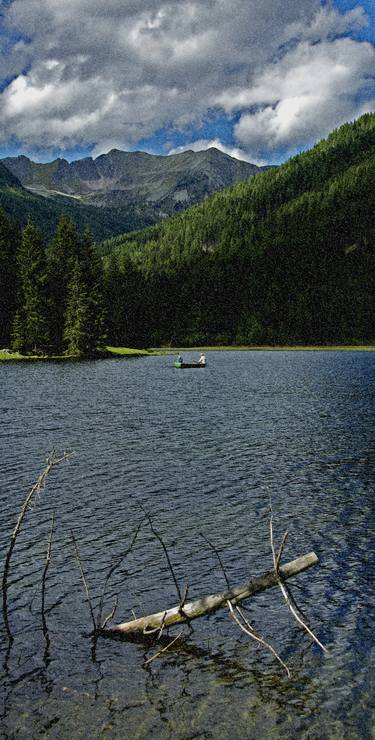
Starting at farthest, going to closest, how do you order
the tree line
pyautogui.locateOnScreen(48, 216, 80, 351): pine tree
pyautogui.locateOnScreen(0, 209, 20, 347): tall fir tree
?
pyautogui.locateOnScreen(48, 216, 80, 351): pine tree < pyautogui.locateOnScreen(0, 209, 20, 347): tall fir tree < the tree line

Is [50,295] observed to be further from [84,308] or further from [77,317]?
[84,308]

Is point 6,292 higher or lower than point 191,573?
higher

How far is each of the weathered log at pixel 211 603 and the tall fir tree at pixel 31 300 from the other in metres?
94.5

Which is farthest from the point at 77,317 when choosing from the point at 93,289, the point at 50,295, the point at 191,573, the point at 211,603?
the point at 211,603

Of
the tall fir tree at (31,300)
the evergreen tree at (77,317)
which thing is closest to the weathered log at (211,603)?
the tall fir tree at (31,300)

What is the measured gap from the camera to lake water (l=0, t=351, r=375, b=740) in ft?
35.1

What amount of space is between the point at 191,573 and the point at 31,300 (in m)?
94.1

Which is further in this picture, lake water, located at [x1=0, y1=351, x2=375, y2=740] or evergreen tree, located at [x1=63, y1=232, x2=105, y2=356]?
evergreen tree, located at [x1=63, y1=232, x2=105, y2=356]

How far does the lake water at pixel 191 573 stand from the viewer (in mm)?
10688

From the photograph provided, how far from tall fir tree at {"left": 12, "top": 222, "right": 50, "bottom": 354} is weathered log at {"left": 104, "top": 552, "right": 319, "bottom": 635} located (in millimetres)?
94464

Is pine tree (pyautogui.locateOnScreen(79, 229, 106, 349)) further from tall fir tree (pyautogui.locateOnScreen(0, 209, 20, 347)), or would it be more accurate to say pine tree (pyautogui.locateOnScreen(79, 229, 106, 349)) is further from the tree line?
tall fir tree (pyautogui.locateOnScreen(0, 209, 20, 347))

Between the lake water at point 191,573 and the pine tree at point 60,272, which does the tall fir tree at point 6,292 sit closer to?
the pine tree at point 60,272

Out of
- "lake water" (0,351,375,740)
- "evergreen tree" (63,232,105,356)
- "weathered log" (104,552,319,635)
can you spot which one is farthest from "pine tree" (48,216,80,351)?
"weathered log" (104,552,319,635)

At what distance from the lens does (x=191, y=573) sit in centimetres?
1686
